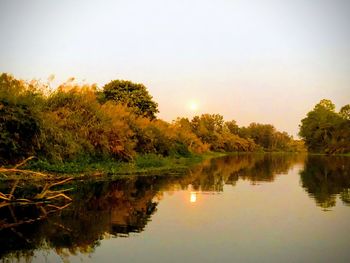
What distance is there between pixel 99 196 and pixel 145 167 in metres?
→ 15.5

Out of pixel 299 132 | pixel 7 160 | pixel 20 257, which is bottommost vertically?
pixel 20 257

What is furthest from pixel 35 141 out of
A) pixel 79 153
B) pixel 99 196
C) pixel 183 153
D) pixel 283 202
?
pixel 183 153

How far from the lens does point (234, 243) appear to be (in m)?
10.1

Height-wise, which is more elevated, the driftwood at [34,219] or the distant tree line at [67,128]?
the distant tree line at [67,128]

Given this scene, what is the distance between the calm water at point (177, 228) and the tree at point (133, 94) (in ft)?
123

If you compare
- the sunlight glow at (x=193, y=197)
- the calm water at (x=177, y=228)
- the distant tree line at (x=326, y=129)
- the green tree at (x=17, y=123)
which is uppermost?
the distant tree line at (x=326, y=129)

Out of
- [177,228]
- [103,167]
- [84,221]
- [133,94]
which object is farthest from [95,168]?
[133,94]

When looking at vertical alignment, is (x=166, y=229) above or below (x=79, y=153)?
below

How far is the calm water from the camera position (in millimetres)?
9031

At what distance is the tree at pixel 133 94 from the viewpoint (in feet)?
184

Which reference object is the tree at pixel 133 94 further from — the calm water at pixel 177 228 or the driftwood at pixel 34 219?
the driftwood at pixel 34 219

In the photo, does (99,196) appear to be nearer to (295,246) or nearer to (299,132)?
(295,246)

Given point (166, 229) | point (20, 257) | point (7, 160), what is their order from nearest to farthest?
point (20, 257), point (166, 229), point (7, 160)

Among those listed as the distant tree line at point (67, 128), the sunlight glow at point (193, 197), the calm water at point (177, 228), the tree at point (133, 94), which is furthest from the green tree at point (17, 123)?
the tree at point (133, 94)
